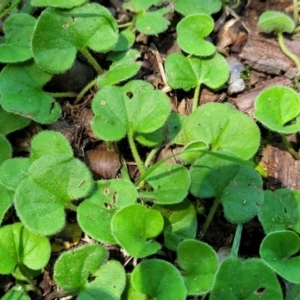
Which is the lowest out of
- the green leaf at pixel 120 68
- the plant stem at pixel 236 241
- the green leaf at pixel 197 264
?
the plant stem at pixel 236 241

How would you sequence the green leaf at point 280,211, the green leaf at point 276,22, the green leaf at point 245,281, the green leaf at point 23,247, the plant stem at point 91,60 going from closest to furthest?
1. the green leaf at point 245,281
2. the green leaf at point 23,247
3. the green leaf at point 280,211
4. the plant stem at point 91,60
5. the green leaf at point 276,22

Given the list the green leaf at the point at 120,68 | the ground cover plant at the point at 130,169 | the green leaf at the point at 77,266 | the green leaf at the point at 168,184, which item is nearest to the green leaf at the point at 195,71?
the ground cover plant at the point at 130,169

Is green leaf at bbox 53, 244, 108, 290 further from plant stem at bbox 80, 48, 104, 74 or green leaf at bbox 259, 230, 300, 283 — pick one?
plant stem at bbox 80, 48, 104, 74

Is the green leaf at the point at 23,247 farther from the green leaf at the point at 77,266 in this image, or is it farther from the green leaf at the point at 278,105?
the green leaf at the point at 278,105

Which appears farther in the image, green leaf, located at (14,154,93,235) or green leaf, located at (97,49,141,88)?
green leaf, located at (97,49,141,88)

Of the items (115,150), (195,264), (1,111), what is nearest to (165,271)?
(195,264)

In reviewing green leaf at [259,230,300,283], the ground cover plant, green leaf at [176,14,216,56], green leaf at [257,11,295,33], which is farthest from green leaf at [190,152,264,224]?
green leaf at [257,11,295,33]

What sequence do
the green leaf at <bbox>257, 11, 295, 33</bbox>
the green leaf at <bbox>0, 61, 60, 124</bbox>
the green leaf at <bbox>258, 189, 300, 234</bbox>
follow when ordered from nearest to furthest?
the green leaf at <bbox>258, 189, 300, 234</bbox> → the green leaf at <bbox>0, 61, 60, 124</bbox> → the green leaf at <bbox>257, 11, 295, 33</bbox>
